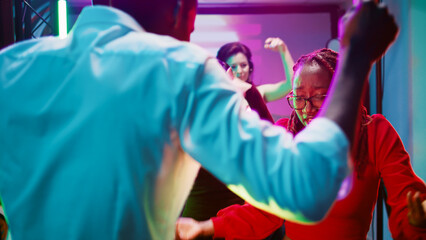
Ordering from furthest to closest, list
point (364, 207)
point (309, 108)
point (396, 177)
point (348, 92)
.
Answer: point (309, 108) < point (364, 207) < point (396, 177) < point (348, 92)

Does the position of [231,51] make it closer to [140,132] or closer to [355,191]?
[355,191]

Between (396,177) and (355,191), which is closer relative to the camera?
(396,177)

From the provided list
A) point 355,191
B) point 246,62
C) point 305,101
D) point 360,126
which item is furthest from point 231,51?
point 355,191

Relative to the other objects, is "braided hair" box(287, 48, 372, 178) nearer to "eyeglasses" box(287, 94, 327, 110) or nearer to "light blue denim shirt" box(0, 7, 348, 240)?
"eyeglasses" box(287, 94, 327, 110)

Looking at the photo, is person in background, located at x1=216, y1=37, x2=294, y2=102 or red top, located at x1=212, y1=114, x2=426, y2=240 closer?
red top, located at x1=212, y1=114, x2=426, y2=240

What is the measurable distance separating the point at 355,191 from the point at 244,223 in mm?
512

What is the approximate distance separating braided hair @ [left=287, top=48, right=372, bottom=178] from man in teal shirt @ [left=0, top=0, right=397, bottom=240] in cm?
81

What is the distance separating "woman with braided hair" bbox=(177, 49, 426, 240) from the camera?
1.34m

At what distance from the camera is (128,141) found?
1.90 ft

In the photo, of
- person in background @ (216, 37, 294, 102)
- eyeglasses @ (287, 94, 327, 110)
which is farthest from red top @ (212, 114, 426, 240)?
person in background @ (216, 37, 294, 102)

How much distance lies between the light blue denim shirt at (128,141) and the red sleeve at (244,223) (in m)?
0.89

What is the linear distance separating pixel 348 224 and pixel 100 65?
131 cm

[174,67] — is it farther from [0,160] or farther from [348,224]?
[348,224]

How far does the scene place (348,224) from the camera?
1.49 m
